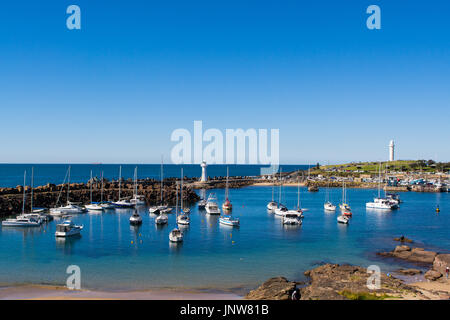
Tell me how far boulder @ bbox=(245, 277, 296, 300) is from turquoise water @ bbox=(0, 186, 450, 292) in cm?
243

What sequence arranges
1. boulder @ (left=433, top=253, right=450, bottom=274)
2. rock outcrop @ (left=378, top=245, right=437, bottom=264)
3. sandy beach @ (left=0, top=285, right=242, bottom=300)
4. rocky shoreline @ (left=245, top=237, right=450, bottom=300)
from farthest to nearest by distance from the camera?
rock outcrop @ (left=378, top=245, right=437, bottom=264) < boulder @ (left=433, top=253, right=450, bottom=274) < sandy beach @ (left=0, top=285, right=242, bottom=300) < rocky shoreline @ (left=245, top=237, right=450, bottom=300)

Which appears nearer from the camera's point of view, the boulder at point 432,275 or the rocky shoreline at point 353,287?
the rocky shoreline at point 353,287

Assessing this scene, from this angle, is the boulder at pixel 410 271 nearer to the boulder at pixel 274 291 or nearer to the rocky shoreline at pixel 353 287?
the rocky shoreline at pixel 353 287

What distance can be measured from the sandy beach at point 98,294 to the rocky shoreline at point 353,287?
10.1 feet

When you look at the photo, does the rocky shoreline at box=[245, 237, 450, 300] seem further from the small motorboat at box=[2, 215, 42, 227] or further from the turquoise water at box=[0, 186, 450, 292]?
the small motorboat at box=[2, 215, 42, 227]

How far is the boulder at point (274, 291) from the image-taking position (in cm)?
2319

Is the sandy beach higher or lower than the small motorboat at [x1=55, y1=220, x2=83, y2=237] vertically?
lower

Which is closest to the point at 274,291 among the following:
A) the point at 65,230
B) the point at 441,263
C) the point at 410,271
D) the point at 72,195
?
the point at 410,271

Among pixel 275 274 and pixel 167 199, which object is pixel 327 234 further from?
pixel 167 199

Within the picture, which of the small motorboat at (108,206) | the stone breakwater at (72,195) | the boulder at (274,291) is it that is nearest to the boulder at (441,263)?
the boulder at (274,291)

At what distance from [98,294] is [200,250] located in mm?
15670

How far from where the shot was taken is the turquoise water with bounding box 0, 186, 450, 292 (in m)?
30.2

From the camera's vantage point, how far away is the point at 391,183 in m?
144

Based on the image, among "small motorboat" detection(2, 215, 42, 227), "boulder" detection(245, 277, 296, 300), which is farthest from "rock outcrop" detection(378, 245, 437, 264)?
"small motorboat" detection(2, 215, 42, 227)
